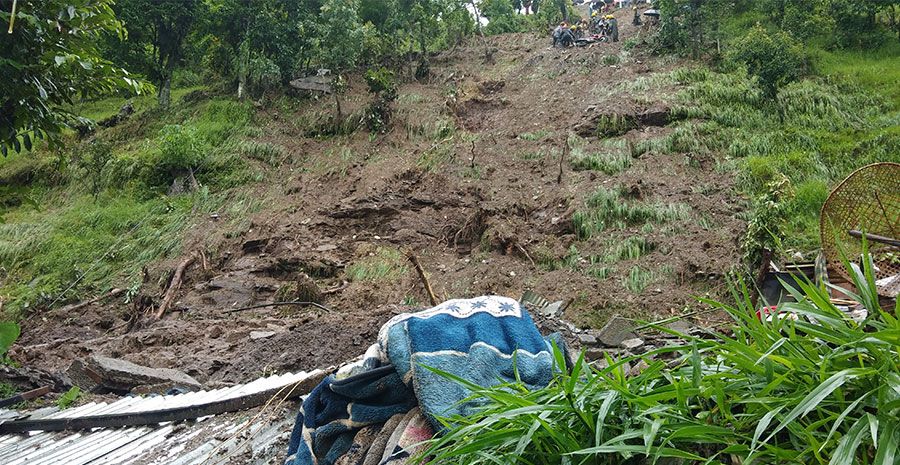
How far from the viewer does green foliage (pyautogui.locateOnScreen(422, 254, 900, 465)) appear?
3.81 ft

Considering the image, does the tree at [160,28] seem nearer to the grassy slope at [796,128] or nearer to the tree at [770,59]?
the grassy slope at [796,128]

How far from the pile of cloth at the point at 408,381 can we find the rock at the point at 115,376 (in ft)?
11.1

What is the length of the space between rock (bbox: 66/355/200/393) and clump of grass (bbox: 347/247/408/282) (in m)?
4.60

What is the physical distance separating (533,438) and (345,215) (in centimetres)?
1110

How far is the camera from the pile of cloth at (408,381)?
2197mm

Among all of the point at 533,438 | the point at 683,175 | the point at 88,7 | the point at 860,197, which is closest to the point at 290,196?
the point at 683,175

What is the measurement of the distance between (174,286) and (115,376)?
5.45 metres

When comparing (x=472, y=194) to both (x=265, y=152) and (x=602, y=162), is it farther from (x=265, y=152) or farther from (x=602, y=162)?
(x=265, y=152)

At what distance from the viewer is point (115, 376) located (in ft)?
18.7

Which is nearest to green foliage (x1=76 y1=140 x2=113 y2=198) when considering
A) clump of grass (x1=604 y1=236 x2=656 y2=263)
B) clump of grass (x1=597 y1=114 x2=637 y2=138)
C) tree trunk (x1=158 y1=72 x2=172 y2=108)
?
tree trunk (x1=158 y1=72 x2=172 y2=108)

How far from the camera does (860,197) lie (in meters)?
3.89

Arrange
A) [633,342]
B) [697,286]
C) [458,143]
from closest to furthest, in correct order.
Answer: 1. [633,342]
2. [697,286]
3. [458,143]

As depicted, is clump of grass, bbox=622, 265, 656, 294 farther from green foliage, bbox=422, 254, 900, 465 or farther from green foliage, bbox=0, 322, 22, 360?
green foliage, bbox=422, 254, 900, 465

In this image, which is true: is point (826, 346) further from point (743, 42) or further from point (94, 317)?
point (743, 42)
